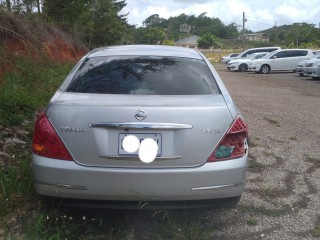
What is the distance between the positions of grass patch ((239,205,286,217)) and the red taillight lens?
6.06ft

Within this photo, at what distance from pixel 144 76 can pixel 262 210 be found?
169 centimetres

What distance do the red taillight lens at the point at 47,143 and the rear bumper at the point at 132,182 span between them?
1.9 inches

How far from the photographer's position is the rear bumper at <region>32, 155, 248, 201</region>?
2920mm

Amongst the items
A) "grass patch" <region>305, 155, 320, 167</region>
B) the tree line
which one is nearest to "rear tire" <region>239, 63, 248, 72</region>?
the tree line

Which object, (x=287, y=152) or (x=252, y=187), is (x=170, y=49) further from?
(x=287, y=152)

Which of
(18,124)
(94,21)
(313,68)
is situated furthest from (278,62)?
(18,124)

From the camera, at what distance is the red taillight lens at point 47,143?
118 inches

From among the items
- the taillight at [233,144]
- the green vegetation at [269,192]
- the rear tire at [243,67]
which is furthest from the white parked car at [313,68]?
the taillight at [233,144]

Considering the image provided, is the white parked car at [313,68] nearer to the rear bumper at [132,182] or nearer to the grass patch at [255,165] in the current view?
the grass patch at [255,165]

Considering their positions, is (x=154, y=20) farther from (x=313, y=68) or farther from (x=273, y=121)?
(x=273, y=121)

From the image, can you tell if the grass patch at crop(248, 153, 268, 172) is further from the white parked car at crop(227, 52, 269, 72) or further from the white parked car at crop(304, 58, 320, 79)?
the white parked car at crop(227, 52, 269, 72)

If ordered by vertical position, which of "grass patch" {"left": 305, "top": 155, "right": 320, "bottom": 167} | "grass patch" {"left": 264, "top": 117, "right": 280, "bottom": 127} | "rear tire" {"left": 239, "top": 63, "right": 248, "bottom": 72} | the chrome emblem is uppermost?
the chrome emblem

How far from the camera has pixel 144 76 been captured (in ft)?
11.9

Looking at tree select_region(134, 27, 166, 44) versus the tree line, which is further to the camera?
tree select_region(134, 27, 166, 44)
